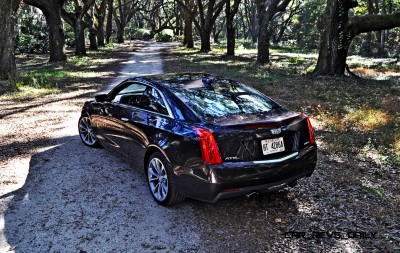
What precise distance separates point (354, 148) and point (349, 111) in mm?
2808

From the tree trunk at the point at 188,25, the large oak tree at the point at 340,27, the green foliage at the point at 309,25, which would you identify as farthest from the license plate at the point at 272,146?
the green foliage at the point at 309,25

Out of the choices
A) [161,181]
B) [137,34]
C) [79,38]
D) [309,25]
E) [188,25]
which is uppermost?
[137,34]

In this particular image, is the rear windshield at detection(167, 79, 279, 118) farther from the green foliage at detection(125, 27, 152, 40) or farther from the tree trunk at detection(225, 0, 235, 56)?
the green foliage at detection(125, 27, 152, 40)

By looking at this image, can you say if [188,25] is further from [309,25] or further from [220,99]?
[220,99]

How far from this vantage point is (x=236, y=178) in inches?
153

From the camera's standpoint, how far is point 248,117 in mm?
4227

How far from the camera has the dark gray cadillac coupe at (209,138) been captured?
3908mm

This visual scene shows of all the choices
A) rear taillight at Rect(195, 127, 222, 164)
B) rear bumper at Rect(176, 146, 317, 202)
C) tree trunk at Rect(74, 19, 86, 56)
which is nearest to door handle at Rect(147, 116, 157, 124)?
rear bumper at Rect(176, 146, 317, 202)

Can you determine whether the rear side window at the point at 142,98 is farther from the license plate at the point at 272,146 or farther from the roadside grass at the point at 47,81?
the roadside grass at the point at 47,81

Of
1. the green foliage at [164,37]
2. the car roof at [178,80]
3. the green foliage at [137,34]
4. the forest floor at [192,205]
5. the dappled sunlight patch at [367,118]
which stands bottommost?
the forest floor at [192,205]

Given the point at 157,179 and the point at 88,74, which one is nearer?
the point at 157,179

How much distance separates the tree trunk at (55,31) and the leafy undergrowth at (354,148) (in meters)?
13.4

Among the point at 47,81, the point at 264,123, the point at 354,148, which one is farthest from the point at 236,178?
the point at 47,81

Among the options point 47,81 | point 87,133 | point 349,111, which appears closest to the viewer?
point 87,133
